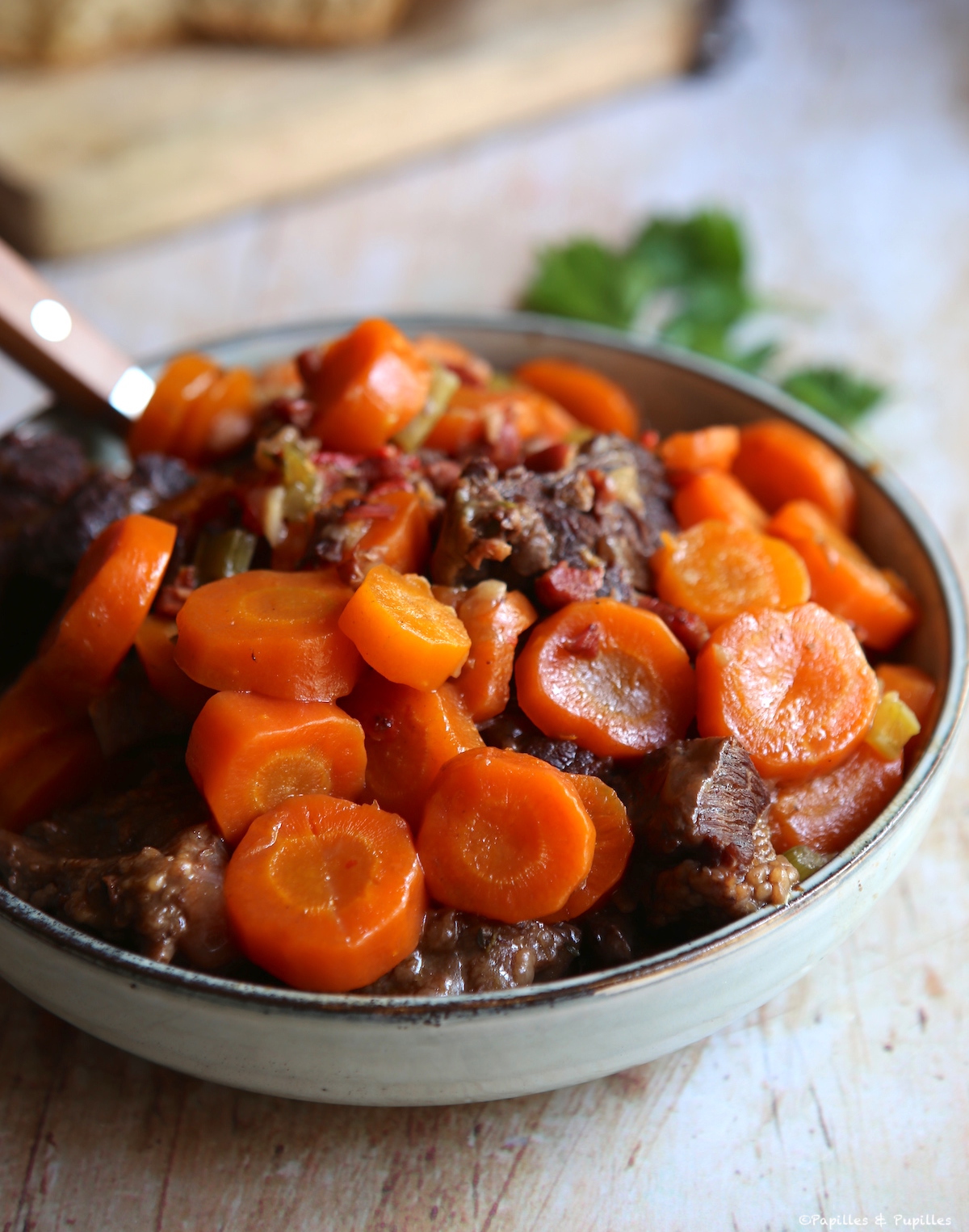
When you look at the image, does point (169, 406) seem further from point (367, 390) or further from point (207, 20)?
point (207, 20)

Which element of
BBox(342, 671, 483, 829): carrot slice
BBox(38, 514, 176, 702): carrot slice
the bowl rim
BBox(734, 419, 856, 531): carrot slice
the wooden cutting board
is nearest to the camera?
the bowl rim

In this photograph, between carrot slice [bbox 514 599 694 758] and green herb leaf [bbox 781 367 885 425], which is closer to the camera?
carrot slice [bbox 514 599 694 758]

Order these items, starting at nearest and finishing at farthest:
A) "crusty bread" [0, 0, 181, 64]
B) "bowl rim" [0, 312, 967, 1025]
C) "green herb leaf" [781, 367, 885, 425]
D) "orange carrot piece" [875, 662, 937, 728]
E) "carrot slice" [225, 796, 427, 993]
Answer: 1. "bowl rim" [0, 312, 967, 1025]
2. "carrot slice" [225, 796, 427, 993]
3. "orange carrot piece" [875, 662, 937, 728]
4. "green herb leaf" [781, 367, 885, 425]
5. "crusty bread" [0, 0, 181, 64]

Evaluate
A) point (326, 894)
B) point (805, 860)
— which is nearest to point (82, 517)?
point (326, 894)

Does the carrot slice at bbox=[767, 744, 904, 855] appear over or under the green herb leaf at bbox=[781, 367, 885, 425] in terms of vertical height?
under

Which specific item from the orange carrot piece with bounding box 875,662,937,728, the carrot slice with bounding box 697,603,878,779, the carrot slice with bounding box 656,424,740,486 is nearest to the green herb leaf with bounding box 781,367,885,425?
the carrot slice with bounding box 656,424,740,486

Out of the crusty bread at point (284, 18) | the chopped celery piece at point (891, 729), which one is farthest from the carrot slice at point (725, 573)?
the crusty bread at point (284, 18)

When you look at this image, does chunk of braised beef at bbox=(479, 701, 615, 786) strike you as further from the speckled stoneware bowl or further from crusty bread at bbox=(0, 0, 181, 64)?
crusty bread at bbox=(0, 0, 181, 64)

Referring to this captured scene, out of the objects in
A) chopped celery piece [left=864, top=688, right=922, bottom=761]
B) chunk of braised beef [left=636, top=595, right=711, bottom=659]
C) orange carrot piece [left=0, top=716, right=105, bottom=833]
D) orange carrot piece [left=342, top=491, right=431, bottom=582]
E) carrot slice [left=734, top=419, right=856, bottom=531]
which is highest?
carrot slice [left=734, top=419, right=856, bottom=531]
